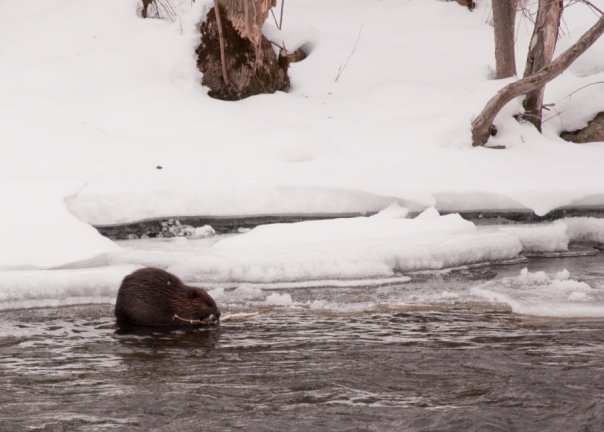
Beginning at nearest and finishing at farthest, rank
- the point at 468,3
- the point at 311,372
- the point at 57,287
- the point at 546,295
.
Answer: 1. the point at 311,372
2. the point at 57,287
3. the point at 546,295
4. the point at 468,3

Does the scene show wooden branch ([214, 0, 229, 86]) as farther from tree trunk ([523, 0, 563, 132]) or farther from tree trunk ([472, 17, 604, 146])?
tree trunk ([523, 0, 563, 132])

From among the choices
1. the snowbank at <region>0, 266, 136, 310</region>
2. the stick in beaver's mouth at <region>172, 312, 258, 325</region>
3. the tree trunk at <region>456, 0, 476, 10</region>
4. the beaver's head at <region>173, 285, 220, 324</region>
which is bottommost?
the stick in beaver's mouth at <region>172, 312, 258, 325</region>

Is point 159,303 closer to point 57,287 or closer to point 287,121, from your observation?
point 57,287

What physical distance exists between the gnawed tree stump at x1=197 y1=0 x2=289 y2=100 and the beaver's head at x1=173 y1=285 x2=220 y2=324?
23.7 ft

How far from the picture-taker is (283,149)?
12836 millimetres

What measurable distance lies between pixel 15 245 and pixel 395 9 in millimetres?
11376

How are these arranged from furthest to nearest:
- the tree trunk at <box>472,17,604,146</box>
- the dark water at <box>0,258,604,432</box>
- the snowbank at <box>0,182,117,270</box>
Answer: the tree trunk at <box>472,17,604,146</box>, the snowbank at <box>0,182,117,270</box>, the dark water at <box>0,258,604,432</box>

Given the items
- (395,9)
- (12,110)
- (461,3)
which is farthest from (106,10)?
(461,3)

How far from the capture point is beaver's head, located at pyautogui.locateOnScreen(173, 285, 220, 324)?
7629 mm

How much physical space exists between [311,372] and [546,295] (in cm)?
315

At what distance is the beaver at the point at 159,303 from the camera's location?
7535mm

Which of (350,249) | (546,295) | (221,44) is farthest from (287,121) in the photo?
(546,295)

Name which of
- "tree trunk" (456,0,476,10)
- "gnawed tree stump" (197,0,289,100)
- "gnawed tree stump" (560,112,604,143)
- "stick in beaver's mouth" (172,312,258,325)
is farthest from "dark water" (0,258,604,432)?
"tree trunk" (456,0,476,10)

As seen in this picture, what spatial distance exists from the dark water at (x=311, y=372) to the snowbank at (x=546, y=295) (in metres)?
0.21
